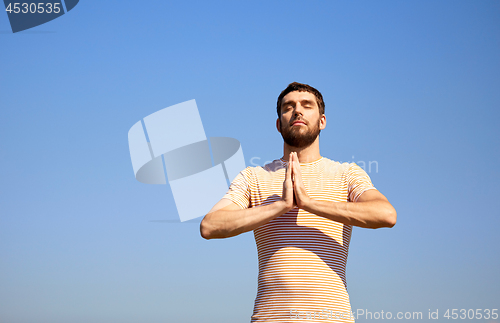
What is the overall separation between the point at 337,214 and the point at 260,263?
4.02 ft

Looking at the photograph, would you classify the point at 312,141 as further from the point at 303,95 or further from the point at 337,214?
the point at 337,214

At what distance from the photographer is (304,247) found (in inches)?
212

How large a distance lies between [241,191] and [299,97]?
1.65 meters

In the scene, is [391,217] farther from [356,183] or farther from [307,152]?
[307,152]

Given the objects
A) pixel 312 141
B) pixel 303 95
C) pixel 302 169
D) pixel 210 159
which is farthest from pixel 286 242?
pixel 210 159

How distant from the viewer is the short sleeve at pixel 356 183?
562cm

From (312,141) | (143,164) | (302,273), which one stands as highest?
(143,164)

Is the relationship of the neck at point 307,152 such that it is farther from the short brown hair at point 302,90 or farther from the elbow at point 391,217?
the elbow at point 391,217

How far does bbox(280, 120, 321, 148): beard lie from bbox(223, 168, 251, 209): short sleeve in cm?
75

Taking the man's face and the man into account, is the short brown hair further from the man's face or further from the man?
the man

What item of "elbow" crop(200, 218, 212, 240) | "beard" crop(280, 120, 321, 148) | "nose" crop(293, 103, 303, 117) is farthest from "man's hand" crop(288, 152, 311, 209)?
"elbow" crop(200, 218, 212, 240)

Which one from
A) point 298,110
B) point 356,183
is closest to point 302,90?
point 298,110

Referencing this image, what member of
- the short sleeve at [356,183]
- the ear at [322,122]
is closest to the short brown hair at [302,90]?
the ear at [322,122]

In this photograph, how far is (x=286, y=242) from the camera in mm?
5434
